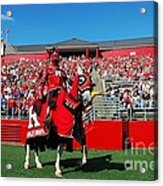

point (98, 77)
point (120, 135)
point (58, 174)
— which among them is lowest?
point (58, 174)

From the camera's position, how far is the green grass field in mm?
1889

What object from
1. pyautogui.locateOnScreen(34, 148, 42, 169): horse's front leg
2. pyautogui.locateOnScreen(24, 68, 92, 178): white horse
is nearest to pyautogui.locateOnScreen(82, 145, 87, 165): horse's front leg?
pyautogui.locateOnScreen(24, 68, 92, 178): white horse

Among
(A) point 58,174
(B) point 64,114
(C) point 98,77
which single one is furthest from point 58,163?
(C) point 98,77

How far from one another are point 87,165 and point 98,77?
0.82 ft

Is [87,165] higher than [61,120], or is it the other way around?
[61,120]

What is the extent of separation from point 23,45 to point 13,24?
7 cm

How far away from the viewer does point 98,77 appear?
1928 mm

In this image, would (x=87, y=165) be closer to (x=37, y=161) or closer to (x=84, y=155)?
(x=84, y=155)

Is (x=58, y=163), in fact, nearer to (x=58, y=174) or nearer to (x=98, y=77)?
(x=58, y=174)

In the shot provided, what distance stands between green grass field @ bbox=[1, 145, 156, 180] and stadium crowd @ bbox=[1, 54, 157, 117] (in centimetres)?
13

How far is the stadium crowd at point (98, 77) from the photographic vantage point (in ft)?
6.17

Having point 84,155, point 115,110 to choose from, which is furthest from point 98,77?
point 84,155

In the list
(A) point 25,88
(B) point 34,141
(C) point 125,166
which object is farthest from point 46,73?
(C) point 125,166

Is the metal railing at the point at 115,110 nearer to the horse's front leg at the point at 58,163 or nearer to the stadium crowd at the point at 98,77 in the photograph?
the stadium crowd at the point at 98,77
